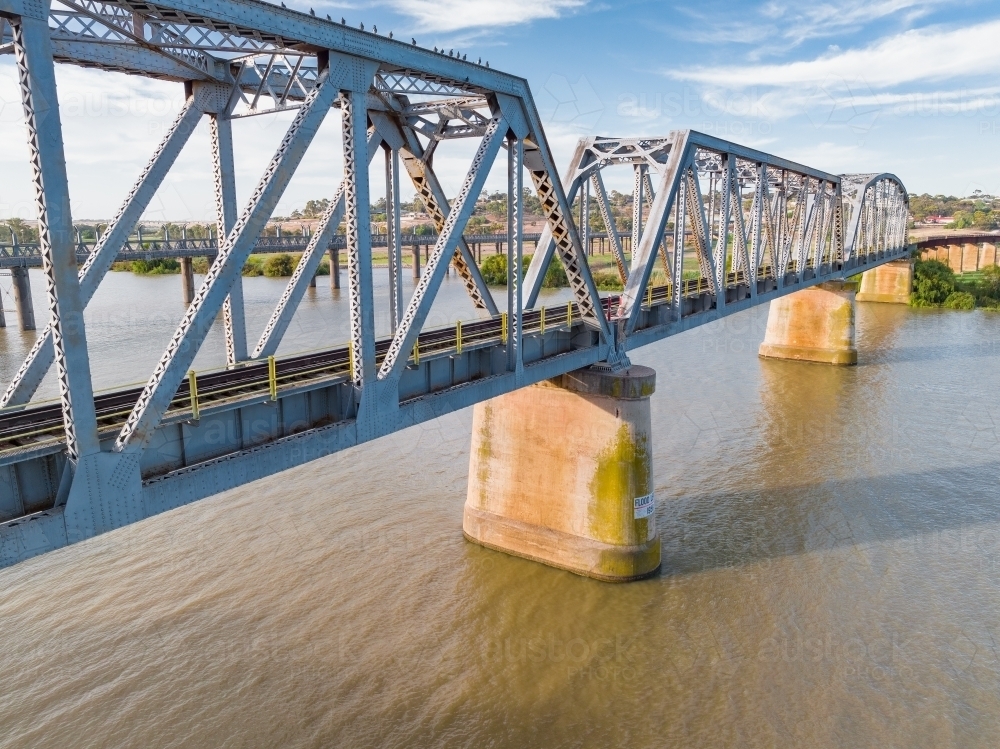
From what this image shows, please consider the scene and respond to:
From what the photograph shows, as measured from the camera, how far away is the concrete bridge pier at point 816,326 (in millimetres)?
38531

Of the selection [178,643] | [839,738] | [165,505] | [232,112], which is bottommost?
[839,738]

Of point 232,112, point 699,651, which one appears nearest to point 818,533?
point 699,651

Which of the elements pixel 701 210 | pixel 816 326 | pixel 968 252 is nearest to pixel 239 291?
pixel 701 210

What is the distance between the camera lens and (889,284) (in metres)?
63.8

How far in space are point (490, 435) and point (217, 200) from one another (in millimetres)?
9022

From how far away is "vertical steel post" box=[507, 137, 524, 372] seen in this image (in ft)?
39.9

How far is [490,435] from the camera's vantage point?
17.5 metres

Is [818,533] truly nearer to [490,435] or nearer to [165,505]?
[490,435]

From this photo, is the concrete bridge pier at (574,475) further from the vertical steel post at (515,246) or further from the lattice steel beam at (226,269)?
the lattice steel beam at (226,269)

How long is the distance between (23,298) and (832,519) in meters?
45.7

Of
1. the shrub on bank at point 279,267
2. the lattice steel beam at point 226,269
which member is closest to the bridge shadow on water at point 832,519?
the lattice steel beam at point 226,269

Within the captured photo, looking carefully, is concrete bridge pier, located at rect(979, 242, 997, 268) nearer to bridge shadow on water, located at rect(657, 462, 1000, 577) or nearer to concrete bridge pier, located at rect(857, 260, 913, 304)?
concrete bridge pier, located at rect(857, 260, 913, 304)

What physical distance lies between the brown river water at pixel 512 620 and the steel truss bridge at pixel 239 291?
16.8 ft

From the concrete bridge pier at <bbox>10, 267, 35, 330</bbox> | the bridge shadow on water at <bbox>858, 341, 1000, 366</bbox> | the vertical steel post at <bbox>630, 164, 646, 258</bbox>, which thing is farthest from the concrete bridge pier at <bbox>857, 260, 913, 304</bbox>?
the concrete bridge pier at <bbox>10, 267, 35, 330</bbox>
